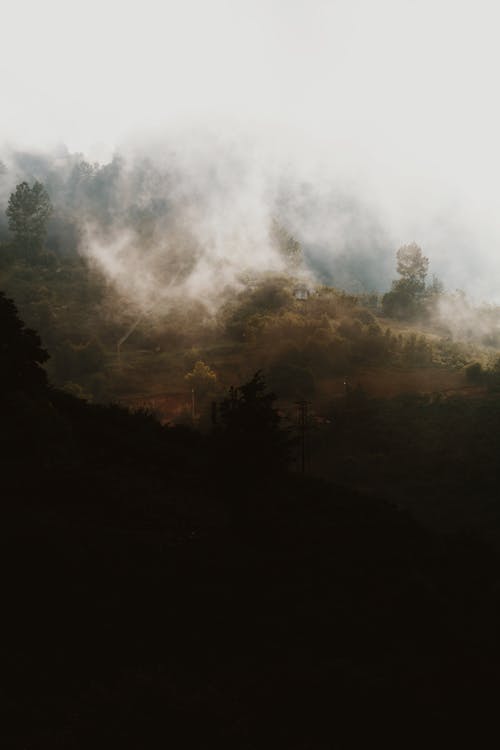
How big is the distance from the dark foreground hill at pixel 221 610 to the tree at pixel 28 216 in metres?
163

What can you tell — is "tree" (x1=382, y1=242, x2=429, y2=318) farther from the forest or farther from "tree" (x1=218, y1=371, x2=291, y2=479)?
"tree" (x1=218, y1=371, x2=291, y2=479)

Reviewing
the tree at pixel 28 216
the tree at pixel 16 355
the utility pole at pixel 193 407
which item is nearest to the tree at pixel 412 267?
the utility pole at pixel 193 407

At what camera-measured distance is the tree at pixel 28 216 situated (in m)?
177

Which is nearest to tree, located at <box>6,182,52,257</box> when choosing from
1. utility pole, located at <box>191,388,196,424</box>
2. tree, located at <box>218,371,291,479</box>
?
utility pole, located at <box>191,388,196,424</box>

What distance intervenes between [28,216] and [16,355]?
16482 centimetres

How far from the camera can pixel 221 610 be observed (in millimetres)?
18281

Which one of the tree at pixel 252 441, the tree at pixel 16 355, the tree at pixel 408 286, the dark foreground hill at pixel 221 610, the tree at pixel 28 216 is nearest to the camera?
the dark foreground hill at pixel 221 610

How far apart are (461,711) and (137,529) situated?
15480mm

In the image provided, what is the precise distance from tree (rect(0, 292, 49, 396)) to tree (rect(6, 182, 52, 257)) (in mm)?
161248

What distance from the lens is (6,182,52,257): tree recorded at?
177 meters

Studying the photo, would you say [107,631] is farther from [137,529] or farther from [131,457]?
[131,457]

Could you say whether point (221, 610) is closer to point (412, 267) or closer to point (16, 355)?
point (16, 355)

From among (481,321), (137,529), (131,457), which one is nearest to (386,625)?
(137,529)

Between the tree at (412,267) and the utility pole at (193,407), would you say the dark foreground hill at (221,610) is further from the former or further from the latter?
the tree at (412,267)
